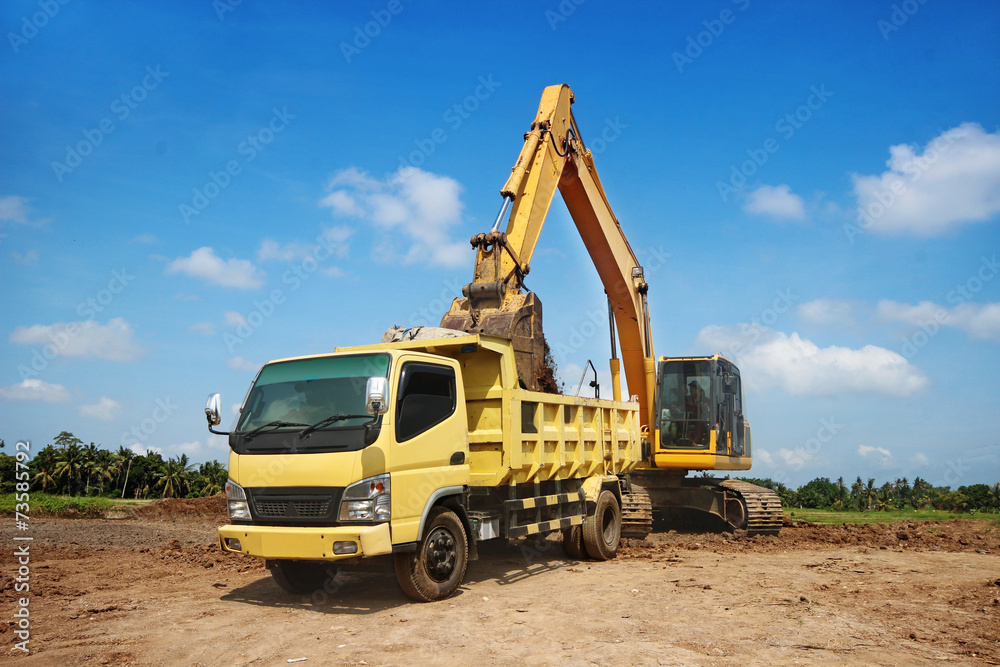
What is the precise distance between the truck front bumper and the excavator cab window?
973cm

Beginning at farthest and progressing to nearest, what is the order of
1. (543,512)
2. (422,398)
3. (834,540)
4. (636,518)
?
(834,540)
(636,518)
(543,512)
(422,398)

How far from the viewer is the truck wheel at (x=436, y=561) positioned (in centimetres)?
780

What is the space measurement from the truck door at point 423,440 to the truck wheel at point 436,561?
1.00 ft

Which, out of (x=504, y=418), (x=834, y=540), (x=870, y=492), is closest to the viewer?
(x=504, y=418)

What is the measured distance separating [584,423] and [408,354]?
3.81 meters

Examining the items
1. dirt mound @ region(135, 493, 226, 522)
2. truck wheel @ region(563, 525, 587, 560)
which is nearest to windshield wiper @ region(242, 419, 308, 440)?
truck wheel @ region(563, 525, 587, 560)

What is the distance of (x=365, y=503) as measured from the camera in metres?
7.33

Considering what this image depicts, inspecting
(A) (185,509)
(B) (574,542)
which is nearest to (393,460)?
(B) (574,542)

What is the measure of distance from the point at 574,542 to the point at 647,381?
5.44m

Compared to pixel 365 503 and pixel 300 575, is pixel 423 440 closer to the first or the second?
pixel 365 503

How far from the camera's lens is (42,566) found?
10.6 metres

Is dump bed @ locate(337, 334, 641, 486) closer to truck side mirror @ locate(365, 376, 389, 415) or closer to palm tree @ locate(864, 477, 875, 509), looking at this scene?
truck side mirror @ locate(365, 376, 389, 415)

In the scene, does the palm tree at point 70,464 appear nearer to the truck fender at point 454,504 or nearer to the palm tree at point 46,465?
the palm tree at point 46,465

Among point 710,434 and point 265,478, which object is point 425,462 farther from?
point 710,434
